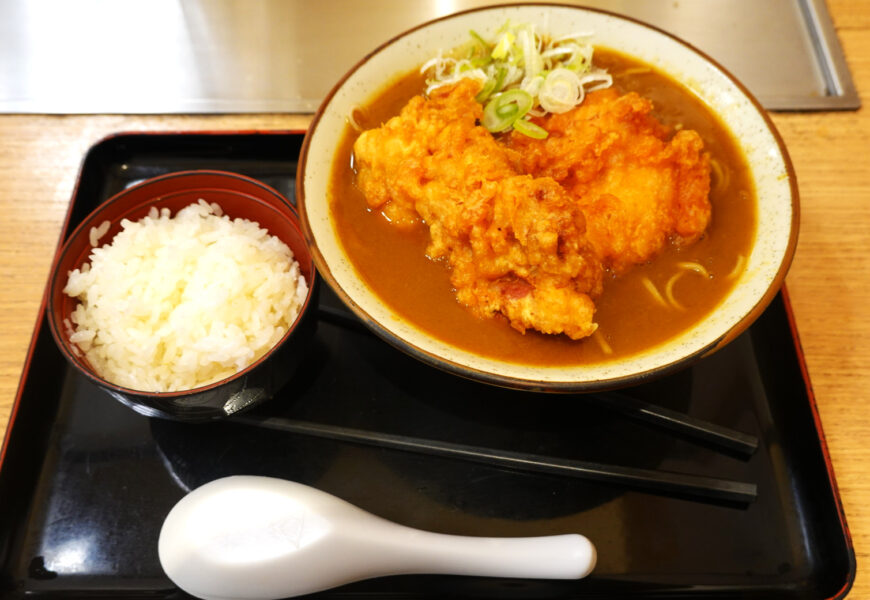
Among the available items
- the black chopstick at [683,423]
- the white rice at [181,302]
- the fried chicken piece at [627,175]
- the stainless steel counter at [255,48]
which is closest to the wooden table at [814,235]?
the stainless steel counter at [255,48]

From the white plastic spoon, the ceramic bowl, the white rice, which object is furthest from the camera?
the white rice

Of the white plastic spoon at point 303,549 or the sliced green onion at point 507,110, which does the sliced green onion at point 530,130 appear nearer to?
the sliced green onion at point 507,110

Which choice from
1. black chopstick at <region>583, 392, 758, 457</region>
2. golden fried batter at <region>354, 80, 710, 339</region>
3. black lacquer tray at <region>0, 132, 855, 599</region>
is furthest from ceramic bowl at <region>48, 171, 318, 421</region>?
black chopstick at <region>583, 392, 758, 457</region>

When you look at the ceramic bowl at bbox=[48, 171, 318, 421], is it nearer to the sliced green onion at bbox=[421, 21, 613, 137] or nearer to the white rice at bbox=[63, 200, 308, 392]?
the white rice at bbox=[63, 200, 308, 392]

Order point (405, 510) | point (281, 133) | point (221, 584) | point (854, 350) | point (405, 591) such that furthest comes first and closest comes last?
point (281, 133) → point (854, 350) → point (405, 510) → point (405, 591) → point (221, 584)

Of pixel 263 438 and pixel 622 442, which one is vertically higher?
pixel 263 438

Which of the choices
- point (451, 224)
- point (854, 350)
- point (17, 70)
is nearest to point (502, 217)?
point (451, 224)

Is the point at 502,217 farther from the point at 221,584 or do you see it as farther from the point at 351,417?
the point at 221,584

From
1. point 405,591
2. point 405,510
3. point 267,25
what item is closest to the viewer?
point 405,591
